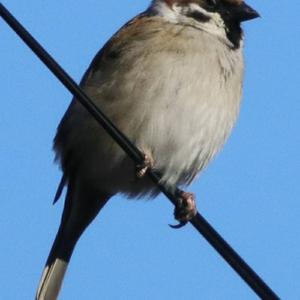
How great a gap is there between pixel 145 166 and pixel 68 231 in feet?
3.38

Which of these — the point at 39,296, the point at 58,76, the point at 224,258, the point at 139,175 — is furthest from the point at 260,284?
the point at 39,296

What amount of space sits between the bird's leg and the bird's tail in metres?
0.69

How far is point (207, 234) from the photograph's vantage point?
A: 3730mm

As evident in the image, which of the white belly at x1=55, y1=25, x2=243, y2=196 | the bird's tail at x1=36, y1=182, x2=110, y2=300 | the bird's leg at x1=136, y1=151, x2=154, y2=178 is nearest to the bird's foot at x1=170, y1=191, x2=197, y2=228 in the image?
the white belly at x1=55, y1=25, x2=243, y2=196

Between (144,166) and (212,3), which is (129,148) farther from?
(212,3)

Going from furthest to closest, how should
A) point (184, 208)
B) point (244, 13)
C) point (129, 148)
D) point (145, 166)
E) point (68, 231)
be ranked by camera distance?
1. point (68, 231)
2. point (244, 13)
3. point (184, 208)
4. point (145, 166)
5. point (129, 148)

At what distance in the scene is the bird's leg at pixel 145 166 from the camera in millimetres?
5129

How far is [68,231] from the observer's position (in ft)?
19.5

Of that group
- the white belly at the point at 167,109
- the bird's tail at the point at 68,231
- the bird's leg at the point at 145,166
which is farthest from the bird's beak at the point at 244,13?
the bird's tail at the point at 68,231

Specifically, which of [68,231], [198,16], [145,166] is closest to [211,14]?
[198,16]

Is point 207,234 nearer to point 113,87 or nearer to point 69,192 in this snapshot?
point 113,87

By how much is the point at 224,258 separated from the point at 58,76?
3.13 ft

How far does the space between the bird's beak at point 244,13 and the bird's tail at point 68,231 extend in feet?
4.63

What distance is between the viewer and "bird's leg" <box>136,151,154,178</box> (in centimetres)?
513
